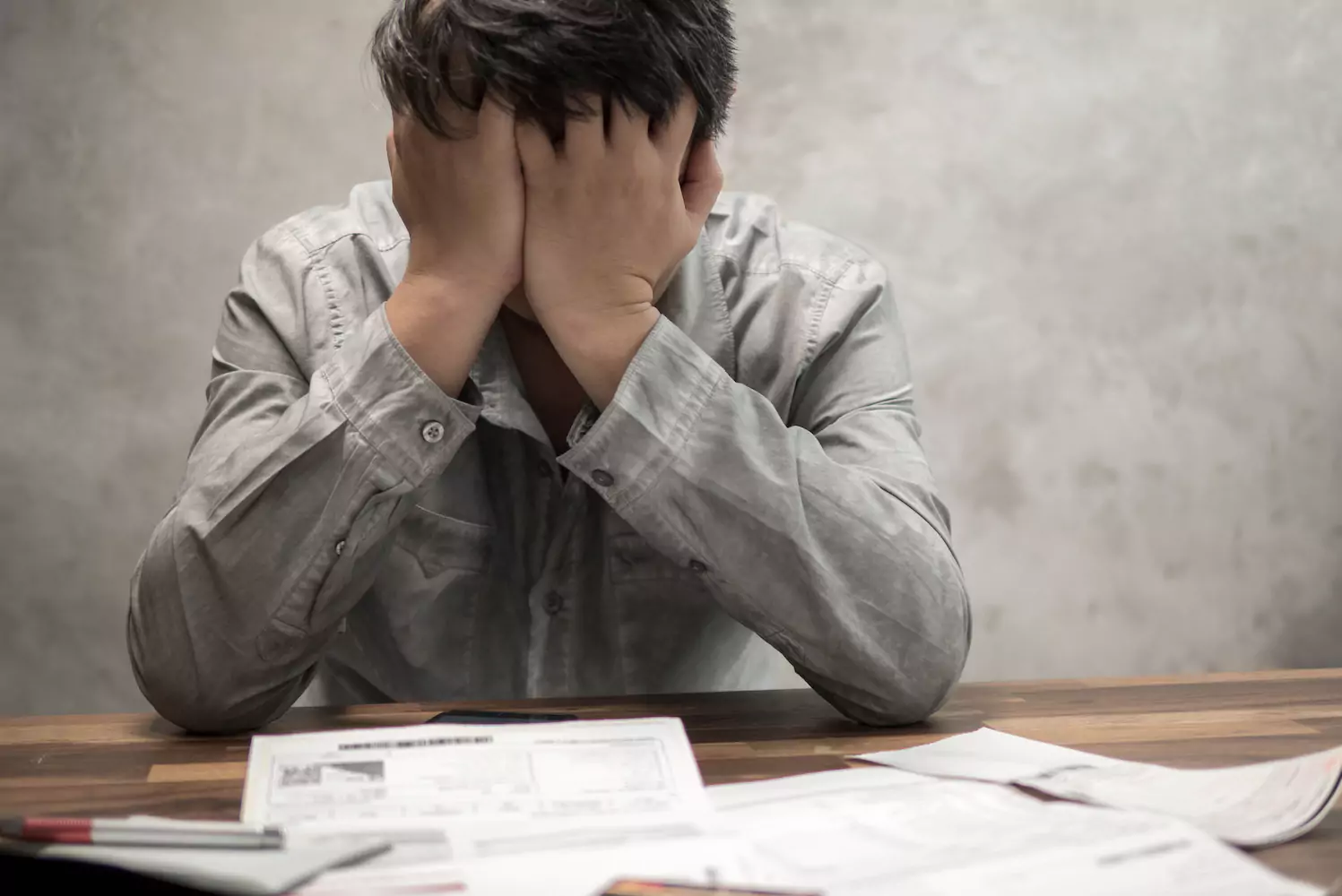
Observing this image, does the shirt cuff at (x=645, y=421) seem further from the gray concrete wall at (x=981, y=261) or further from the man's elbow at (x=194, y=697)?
the gray concrete wall at (x=981, y=261)

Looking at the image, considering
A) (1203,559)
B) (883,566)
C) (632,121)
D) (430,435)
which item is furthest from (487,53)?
(1203,559)

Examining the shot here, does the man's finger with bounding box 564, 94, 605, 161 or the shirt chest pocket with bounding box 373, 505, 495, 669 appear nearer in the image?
the man's finger with bounding box 564, 94, 605, 161

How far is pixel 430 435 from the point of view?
0.88 meters

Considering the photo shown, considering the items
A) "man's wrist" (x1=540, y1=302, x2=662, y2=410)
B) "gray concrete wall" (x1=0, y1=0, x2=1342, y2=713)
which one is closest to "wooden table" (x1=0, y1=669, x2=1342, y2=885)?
"man's wrist" (x1=540, y1=302, x2=662, y2=410)

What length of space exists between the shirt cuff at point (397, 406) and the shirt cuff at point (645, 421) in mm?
96

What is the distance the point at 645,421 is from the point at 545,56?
0.28 m

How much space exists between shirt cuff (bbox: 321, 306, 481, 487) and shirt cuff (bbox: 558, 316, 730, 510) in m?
0.10

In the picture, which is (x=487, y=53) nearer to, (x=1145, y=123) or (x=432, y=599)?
(x=432, y=599)

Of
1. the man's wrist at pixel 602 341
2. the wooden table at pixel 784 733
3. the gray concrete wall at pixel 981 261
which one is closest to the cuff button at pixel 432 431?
the man's wrist at pixel 602 341

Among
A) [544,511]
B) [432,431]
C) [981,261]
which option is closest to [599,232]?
[432,431]

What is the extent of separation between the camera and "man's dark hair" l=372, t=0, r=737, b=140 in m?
0.86

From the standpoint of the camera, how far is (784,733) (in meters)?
0.88

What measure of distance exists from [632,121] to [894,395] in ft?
1.26

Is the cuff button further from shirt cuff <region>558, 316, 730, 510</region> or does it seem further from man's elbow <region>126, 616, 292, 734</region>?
man's elbow <region>126, 616, 292, 734</region>
